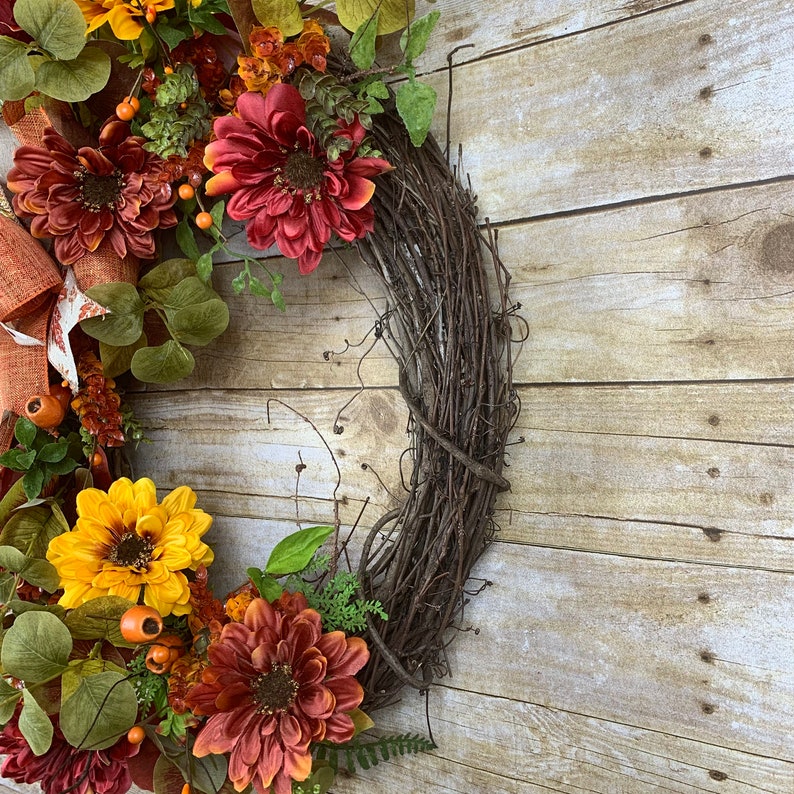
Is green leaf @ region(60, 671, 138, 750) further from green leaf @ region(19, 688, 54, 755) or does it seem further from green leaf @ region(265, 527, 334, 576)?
green leaf @ region(265, 527, 334, 576)

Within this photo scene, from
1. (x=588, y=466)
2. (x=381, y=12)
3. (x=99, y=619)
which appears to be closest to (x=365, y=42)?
(x=381, y=12)

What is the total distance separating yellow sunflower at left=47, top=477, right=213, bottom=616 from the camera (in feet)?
3.06

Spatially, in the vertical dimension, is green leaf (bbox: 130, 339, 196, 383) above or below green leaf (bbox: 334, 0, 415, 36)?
below

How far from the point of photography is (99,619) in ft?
3.01

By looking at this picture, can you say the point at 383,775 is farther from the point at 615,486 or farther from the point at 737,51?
the point at 737,51

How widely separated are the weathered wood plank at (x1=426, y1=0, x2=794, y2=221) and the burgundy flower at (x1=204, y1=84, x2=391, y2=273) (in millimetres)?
197

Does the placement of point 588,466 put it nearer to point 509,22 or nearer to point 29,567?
point 509,22

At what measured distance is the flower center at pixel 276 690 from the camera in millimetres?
834

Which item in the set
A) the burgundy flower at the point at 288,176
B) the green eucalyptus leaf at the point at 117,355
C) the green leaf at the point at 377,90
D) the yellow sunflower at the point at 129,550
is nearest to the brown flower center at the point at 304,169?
the burgundy flower at the point at 288,176

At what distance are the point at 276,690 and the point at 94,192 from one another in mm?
707

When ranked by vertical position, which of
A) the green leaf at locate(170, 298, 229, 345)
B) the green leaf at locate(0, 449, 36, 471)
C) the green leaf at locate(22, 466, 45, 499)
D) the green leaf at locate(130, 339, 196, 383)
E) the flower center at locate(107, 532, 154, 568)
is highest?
the green leaf at locate(170, 298, 229, 345)

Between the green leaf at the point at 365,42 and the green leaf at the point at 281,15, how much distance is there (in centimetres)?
8

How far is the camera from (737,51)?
2.70 ft

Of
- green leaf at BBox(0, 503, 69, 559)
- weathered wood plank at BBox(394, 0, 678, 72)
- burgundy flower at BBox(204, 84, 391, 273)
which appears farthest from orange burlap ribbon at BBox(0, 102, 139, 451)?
weathered wood plank at BBox(394, 0, 678, 72)
